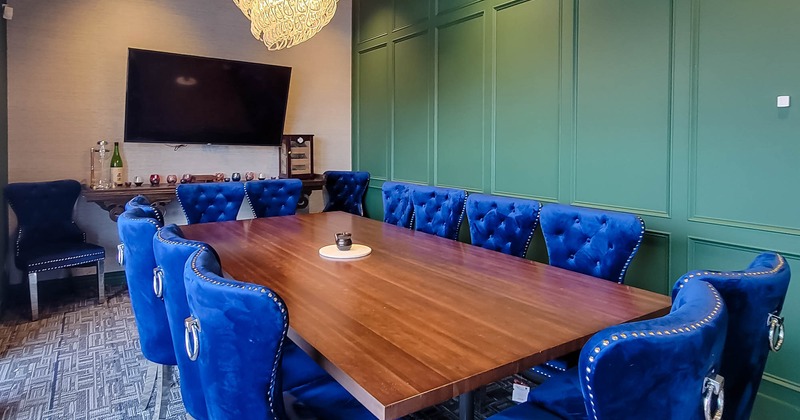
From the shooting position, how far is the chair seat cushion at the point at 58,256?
3.70 m

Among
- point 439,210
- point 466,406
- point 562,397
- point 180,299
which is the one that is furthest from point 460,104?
point 180,299

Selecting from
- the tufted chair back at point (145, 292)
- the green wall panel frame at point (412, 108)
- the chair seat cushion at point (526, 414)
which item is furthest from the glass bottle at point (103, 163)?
the chair seat cushion at point (526, 414)

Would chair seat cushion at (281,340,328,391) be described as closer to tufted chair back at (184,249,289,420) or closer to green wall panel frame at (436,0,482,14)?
tufted chair back at (184,249,289,420)

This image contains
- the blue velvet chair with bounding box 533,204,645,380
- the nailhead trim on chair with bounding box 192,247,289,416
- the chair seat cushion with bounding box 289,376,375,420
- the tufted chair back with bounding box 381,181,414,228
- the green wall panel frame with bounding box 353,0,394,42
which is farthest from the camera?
the green wall panel frame with bounding box 353,0,394,42

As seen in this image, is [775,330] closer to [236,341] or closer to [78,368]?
[236,341]

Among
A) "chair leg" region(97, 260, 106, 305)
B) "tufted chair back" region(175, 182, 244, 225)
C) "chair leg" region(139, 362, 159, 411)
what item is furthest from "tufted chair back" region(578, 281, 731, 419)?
"chair leg" region(97, 260, 106, 305)

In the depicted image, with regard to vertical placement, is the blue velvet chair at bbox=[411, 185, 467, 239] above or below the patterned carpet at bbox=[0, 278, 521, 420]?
above

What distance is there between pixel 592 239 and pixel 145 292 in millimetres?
2040

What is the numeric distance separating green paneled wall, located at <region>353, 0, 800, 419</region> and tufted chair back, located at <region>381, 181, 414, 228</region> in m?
0.66

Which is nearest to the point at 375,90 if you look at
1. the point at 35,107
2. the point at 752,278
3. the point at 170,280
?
the point at 35,107

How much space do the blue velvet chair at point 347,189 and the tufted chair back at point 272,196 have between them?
3.94 feet

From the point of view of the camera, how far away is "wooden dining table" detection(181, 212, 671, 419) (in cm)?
114

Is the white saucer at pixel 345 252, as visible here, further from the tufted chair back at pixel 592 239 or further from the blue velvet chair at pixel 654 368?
the blue velvet chair at pixel 654 368

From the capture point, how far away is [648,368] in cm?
84
